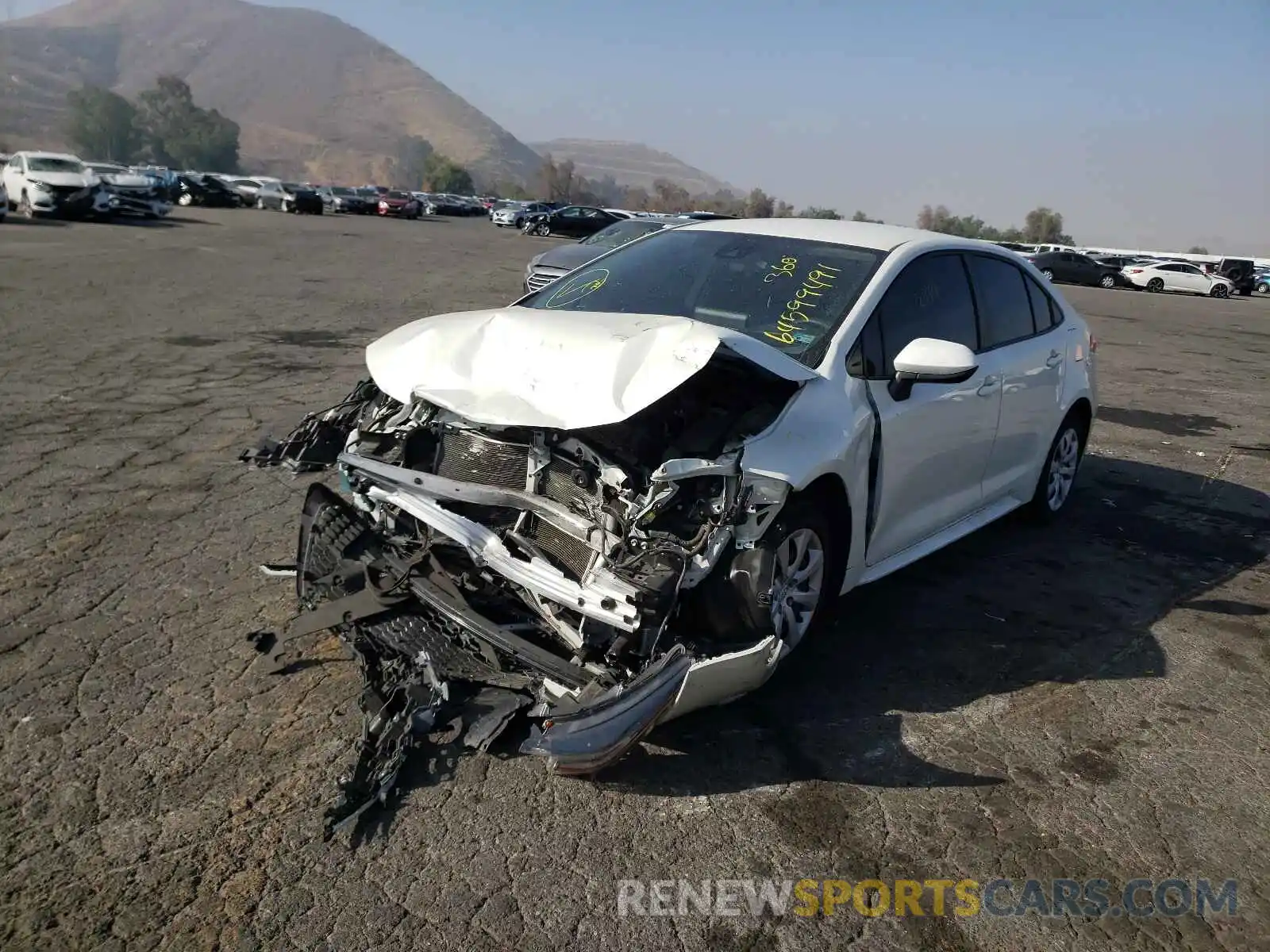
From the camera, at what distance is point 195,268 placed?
17.9 metres

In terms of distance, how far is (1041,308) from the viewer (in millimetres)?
6070

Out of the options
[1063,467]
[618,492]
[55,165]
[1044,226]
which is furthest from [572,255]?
[1044,226]

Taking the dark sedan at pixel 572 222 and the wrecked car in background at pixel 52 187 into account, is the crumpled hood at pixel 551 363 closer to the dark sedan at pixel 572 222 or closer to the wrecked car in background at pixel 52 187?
the wrecked car in background at pixel 52 187

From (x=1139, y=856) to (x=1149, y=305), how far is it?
105 feet

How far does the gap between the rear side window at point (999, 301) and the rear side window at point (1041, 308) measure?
0.19ft

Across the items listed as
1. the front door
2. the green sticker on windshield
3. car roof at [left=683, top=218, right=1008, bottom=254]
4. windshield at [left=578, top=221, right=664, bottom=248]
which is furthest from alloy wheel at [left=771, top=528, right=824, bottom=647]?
windshield at [left=578, top=221, right=664, bottom=248]

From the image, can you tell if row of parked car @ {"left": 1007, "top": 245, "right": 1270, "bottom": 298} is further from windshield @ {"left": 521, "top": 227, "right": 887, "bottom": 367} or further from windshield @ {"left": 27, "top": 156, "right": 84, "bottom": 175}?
windshield @ {"left": 521, "top": 227, "right": 887, "bottom": 367}

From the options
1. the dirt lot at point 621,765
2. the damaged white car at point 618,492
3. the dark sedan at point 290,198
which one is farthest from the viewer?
the dark sedan at point 290,198

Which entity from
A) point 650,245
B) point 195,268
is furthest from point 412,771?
point 195,268

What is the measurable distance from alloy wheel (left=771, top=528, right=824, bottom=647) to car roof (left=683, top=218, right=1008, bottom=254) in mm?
1668

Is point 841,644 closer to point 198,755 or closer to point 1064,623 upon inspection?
point 1064,623

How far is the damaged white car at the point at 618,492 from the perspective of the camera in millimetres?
3424

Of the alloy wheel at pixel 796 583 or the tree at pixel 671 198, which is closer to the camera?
the alloy wheel at pixel 796 583

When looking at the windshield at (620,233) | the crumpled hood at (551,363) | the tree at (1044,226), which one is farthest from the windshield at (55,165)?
the tree at (1044,226)
